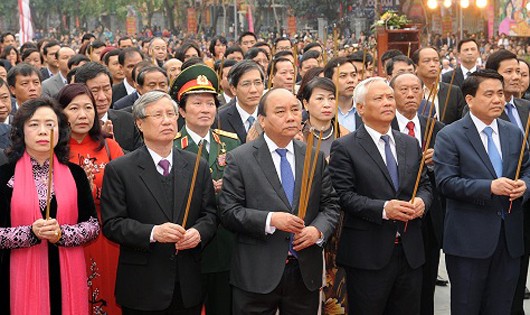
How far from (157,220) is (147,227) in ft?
0.30

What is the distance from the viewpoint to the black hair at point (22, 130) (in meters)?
3.53

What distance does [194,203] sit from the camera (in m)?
3.62

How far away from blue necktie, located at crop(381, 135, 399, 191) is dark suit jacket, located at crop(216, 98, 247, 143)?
1.27m

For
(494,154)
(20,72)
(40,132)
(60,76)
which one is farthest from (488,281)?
(60,76)

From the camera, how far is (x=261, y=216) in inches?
138

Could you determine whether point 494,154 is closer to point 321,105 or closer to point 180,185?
point 321,105

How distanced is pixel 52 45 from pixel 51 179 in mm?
5837

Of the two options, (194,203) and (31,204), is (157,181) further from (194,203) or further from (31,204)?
(31,204)

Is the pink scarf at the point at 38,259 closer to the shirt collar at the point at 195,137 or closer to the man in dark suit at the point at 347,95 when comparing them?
the shirt collar at the point at 195,137

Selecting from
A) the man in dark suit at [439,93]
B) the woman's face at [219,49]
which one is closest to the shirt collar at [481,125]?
the man in dark suit at [439,93]

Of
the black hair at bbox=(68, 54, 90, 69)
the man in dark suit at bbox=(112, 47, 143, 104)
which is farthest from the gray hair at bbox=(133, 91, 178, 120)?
the black hair at bbox=(68, 54, 90, 69)

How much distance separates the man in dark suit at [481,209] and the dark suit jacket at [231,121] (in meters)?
1.38

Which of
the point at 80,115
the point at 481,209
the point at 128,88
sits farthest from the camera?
the point at 128,88

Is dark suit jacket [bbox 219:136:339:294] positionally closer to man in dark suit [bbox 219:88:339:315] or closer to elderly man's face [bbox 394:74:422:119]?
man in dark suit [bbox 219:88:339:315]
